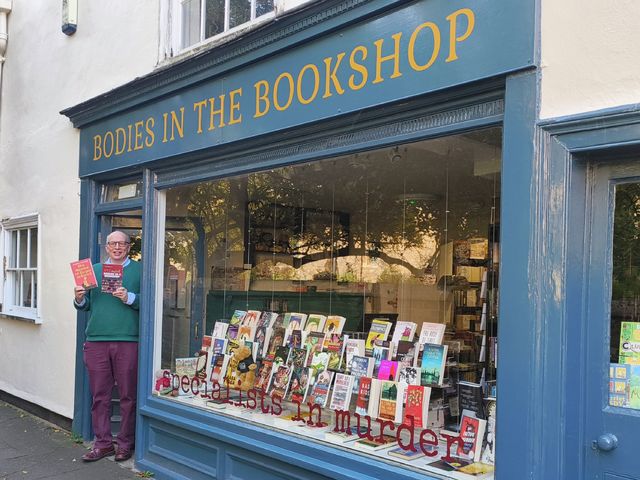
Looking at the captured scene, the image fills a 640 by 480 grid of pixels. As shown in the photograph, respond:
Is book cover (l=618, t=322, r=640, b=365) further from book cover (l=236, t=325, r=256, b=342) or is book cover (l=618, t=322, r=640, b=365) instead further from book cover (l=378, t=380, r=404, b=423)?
book cover (l=236, t=325, r=256, b=342)

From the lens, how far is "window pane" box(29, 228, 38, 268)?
275 inches

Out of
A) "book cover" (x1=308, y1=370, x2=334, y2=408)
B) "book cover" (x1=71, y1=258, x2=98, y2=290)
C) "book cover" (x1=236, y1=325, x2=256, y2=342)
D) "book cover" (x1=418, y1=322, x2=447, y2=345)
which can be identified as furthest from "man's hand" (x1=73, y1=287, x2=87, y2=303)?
"book cover" (x1=418, y1=322, x2=447, y2=345)

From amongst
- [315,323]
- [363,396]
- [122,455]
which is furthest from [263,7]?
[122,455]

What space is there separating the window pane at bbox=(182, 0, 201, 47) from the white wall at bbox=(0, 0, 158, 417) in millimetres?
246

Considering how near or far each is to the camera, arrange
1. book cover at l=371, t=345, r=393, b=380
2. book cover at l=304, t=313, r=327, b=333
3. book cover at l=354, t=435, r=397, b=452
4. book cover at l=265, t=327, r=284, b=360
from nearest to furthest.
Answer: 1. book cover at l=354, t=435, r=397, b=452
2. book cover at l=371, t=345, r=393, b=380
3. book cover at l=304, t=313, r=327, b=333
4. book cover at l=265, t=327, r=284, b=360

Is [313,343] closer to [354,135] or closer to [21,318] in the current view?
[354,135]

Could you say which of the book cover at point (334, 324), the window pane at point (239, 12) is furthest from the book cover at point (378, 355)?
the window pane at point (239, 12)

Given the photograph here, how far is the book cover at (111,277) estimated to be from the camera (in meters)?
5.01

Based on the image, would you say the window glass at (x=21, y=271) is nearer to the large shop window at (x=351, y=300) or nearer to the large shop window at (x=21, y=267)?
the large shop window at (x=21, y=267)

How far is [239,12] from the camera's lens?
4.61 m

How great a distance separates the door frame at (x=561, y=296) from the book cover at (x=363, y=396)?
4.26 ft

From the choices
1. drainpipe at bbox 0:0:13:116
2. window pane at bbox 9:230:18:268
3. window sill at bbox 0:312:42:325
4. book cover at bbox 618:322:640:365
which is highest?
drainpipe at bbox 0:0:13:116

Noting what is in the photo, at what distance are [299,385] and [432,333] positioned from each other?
1039 mm

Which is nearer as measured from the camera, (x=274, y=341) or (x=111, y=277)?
(x=274, y=341)
